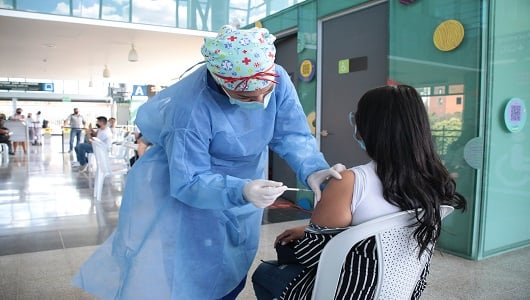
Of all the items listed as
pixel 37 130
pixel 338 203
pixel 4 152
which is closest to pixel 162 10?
pixel 4 152

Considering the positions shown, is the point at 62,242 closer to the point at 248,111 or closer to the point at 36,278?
the point at 36,278

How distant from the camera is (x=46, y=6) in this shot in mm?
6613

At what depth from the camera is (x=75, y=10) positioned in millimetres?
6781

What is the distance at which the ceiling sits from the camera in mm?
7043

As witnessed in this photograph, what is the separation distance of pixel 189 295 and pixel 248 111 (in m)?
0.57

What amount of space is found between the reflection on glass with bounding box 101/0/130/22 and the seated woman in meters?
6.81

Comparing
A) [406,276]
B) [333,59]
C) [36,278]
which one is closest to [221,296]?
[406,276]

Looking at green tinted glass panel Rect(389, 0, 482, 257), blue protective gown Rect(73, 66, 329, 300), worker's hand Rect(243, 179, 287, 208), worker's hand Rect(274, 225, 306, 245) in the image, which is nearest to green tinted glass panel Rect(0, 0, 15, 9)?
green tinted glass panel Rect(389, 0, 482, 257)

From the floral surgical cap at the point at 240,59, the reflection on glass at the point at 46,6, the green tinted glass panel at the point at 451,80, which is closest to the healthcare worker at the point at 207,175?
the floral surgical cap at the point at 240,59

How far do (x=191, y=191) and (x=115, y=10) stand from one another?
22.3 ft

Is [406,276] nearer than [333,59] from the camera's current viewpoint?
Yes

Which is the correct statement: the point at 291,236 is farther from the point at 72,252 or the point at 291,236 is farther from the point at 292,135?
the point at 72,252

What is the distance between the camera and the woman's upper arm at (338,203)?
1.09 metres

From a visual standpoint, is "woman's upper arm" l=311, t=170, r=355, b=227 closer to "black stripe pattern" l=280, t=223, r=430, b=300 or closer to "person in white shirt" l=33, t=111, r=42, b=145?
"black stripe pattern" l=280, t=223, r=430, b=300
